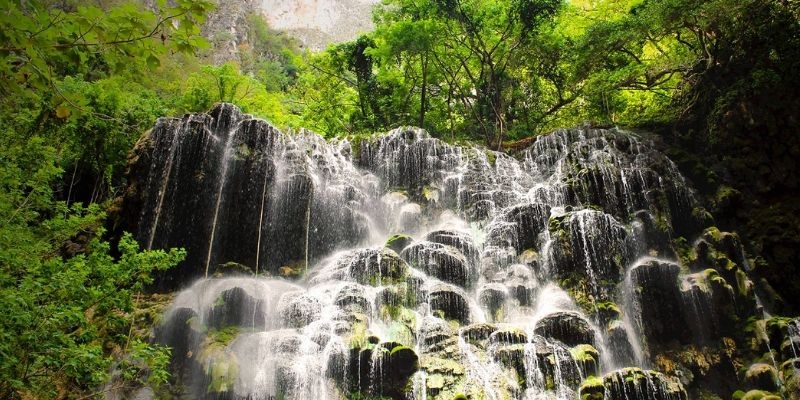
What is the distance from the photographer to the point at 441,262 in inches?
501

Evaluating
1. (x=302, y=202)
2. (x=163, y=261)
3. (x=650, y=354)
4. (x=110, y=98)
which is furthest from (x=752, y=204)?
(x=110, y=98)

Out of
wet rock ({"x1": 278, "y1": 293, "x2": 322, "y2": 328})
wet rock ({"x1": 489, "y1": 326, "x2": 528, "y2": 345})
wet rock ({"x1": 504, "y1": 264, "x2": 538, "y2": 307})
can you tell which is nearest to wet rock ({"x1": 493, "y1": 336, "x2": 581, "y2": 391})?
wet rock ({"x1": 489, "y1": 326, "x2": 528, "y2": 345})

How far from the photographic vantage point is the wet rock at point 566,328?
34.6 feet

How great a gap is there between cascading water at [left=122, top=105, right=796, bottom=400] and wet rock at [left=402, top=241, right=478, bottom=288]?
0.04 m

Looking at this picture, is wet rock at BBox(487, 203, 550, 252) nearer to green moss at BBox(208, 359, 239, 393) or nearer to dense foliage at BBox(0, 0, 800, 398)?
dense foliage at BBox(0, 0, 800, 398)

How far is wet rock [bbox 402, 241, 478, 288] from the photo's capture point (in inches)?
498

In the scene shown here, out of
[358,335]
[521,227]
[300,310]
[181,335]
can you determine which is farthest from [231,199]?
[521,227]

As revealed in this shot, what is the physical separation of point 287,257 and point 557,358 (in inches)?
311

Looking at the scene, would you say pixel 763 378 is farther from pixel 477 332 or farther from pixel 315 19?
pixel 315 19

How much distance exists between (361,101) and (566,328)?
47.7 ft

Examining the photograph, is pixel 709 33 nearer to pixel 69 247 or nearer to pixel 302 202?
pixel 302 202

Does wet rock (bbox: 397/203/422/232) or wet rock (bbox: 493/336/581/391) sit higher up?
wet rock (bbox: 397/203/422/232)

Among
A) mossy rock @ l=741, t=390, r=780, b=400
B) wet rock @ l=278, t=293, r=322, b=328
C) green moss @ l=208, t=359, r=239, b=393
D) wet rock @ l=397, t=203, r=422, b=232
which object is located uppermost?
wet rock @ l=397, t=203, r=422, b=232

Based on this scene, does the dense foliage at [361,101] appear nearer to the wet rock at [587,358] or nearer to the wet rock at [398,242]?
the wet rock at [587,358]
